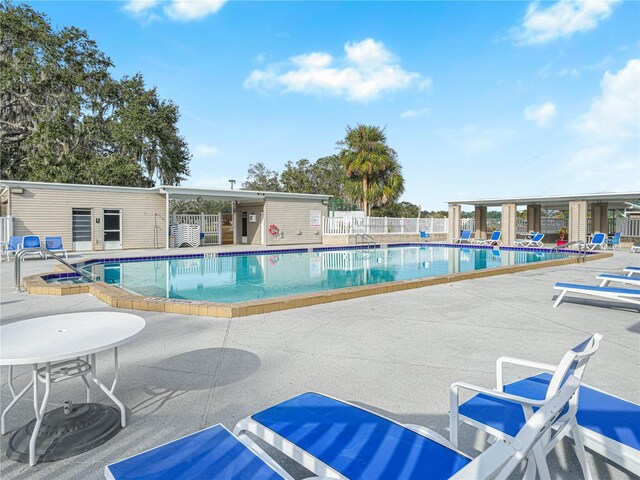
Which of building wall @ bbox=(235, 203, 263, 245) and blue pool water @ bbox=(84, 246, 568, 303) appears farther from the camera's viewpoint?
building wall @ bbox=(235, 203, 263, 245)

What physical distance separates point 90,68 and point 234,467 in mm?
29804

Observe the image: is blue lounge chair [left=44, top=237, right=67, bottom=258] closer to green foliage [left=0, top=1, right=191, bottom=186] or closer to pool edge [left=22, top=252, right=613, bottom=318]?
pool edge [left=22, top=252, right=613, bottom=318]

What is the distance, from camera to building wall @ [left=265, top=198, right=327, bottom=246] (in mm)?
18812

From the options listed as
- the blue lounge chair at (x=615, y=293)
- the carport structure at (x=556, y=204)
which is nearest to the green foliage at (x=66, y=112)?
the carport structure at (x=556, y=204)

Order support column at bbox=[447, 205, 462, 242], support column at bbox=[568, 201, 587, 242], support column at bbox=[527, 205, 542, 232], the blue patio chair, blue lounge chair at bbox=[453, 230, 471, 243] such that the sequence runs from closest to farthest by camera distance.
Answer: support column at bbox=[568, 201, 587, 242]
the blue patio chair
blue lounge chair at bbox=[453, 230, 471, 243]
support column at bbox=[527, 205, 542, 232]
support column at bbox=[447, 205, 462, 242]

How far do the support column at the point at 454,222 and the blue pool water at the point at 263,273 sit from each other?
23.7ft

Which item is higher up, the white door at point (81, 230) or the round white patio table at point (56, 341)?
the white door at point (81, 230)

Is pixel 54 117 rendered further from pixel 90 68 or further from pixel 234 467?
pixel 234 467

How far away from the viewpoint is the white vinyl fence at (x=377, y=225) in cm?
2081

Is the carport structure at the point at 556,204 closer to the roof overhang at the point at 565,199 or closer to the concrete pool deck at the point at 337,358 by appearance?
the roof overhang at the point at 565,199

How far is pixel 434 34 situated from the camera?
48.4 feet

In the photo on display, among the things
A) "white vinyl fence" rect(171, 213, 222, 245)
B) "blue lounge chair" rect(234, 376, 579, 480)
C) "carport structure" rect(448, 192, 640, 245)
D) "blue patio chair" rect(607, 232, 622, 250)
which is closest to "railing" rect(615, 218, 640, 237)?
"blue patio chair" rect(607, 232, 622, 250)

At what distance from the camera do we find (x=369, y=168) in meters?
24.9

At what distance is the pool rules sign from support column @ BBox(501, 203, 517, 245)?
984cm
